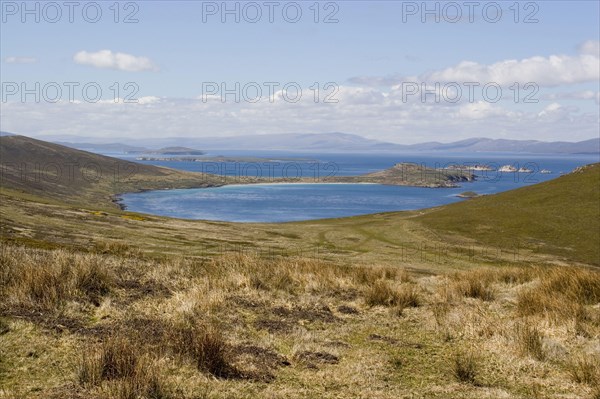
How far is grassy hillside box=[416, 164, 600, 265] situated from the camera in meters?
48.2

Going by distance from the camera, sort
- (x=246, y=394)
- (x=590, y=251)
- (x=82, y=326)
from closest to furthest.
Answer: (x=246, y=394) < (x=82, y=326) < (x=590, y=251)

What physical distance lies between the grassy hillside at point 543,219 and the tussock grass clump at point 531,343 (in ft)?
120

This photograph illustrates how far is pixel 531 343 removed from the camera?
11172mm

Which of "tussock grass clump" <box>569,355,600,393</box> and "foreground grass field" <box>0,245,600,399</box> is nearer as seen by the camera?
"foreground grass field" <box>0,245,600,399</box>

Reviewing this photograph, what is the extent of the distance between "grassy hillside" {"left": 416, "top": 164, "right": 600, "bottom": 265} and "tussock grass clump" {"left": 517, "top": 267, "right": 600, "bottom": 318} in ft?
95.9

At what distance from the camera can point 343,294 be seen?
56.0 feet

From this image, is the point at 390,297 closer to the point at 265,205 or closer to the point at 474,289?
the point at 474,289

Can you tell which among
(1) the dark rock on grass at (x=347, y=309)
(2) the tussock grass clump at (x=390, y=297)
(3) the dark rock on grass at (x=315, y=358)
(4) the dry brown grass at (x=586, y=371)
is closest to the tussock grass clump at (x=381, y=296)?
(2) the tussock grass clump at (x=390, y=297)

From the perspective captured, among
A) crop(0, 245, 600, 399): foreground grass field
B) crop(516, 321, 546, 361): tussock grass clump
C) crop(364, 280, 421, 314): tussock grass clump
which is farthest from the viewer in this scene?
crop(364, 280, 421, 314): tussock grass clump

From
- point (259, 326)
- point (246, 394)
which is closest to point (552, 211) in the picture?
point (259, 326)

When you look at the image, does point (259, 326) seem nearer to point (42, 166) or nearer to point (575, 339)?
point (575, 339)

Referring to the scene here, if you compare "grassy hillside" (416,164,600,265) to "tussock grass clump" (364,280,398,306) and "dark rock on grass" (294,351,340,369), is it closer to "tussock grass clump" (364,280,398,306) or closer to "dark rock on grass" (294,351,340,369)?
"tussock grass clump" (364,280,398,306)

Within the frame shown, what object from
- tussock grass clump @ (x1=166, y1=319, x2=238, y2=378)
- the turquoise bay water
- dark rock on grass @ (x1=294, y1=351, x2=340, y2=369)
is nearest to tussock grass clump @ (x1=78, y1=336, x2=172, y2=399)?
tussock grass clump @ (x1=166, y1=319, x2=238, y2=378)

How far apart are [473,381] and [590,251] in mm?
41979
